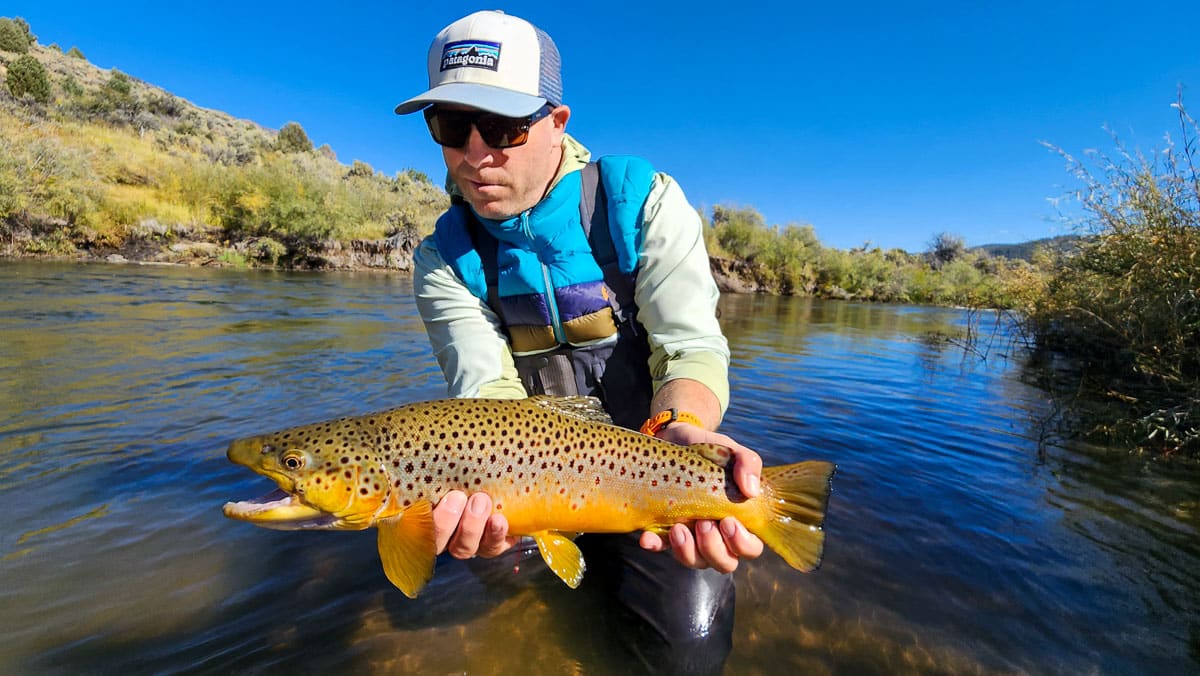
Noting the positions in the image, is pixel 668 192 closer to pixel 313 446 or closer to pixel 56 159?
pixel 313 446

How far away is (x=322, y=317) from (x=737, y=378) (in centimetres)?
1020

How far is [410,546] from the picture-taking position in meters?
2.03

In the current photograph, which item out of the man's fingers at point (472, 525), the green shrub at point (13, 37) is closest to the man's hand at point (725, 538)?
the man's fingers at point (472, 525)

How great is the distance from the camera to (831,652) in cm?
279

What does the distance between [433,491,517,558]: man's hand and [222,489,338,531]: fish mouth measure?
40 cm

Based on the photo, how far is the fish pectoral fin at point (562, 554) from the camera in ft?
7.16

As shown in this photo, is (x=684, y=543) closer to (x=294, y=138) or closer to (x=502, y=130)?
(x=502, y=130)

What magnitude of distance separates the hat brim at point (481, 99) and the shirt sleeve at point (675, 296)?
2.78 ft

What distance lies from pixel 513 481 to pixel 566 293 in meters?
1.17

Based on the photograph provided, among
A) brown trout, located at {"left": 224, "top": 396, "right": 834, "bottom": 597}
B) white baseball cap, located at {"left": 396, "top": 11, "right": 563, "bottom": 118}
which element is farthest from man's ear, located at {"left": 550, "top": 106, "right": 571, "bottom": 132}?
brown trout, located at {"left": 224, "top": 396, "right": 834, "bottom": 597}

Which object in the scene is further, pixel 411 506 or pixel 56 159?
pixel 56 159

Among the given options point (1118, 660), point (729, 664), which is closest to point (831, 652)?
point (729, 664)

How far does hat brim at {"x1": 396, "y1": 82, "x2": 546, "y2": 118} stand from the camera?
2.38 m

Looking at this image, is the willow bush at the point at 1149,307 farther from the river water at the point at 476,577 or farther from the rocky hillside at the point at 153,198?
the rocky hillside at the point at 153,198
